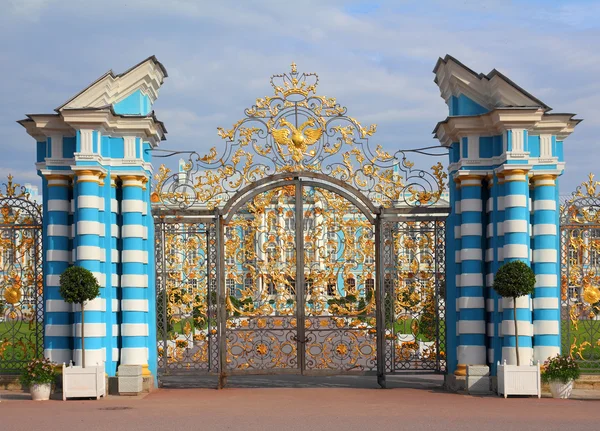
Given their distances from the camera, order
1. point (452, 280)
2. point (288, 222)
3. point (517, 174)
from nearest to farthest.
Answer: point (517, 174), point (452, 280), point (288, 222)

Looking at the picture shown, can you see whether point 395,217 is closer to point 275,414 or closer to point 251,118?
point 251,118

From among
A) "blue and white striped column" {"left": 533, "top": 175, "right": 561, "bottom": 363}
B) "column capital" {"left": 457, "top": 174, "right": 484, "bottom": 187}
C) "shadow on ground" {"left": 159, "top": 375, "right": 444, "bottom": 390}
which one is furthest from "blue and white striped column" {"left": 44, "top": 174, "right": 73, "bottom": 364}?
"blue and white striped column" {"left": 533, "top": 175, "right": 561, "bottom": 363}

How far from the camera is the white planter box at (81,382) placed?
1394 cm

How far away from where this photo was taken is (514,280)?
13727 mm

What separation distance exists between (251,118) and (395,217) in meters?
3.06

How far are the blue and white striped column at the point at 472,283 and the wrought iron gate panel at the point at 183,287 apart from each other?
430 cm

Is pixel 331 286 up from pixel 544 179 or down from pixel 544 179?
down

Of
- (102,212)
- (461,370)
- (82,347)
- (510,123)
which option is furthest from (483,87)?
(82,347)

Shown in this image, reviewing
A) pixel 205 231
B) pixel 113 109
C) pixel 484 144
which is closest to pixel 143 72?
pixel 113 109

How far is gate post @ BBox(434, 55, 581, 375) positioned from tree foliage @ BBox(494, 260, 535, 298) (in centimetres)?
52

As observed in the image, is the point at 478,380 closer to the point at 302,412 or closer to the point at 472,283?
the point at 472,283

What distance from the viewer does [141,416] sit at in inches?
478

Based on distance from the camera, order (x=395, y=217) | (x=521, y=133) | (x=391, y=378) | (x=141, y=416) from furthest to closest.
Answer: (x=391, y=378) < (x=395, y=217) < (x=521, y=133) < (x=141, y=416)

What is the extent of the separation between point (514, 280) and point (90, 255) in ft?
22.2
